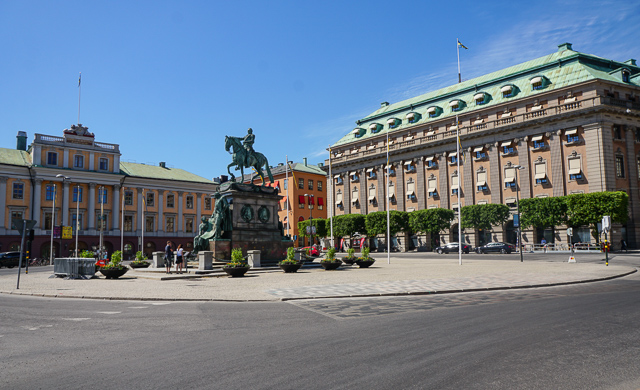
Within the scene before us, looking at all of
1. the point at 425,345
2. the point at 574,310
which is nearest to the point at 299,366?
the point at 425,345

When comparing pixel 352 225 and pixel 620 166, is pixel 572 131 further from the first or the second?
pixel 352 225

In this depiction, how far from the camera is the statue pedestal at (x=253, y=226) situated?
3198 centimetres

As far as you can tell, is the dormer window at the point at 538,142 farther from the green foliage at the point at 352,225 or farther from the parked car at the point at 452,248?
the green foliage at the point at 352,225

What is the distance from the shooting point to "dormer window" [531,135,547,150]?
65.5m

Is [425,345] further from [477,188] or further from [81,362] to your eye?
[477,188]

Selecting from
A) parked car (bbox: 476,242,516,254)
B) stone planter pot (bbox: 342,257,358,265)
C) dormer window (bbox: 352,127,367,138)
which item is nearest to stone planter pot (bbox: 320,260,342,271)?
stone planter pot (bbox: 342,257,358,265)

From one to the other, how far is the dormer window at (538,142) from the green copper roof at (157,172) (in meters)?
55.0

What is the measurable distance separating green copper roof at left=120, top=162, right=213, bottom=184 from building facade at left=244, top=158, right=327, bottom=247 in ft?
43.4

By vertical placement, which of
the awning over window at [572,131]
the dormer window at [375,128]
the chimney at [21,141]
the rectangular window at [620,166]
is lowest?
the rectangular window at [620,166]

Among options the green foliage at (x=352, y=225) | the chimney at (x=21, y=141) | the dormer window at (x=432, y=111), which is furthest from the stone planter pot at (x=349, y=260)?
the chimney at (x=21, y=141)

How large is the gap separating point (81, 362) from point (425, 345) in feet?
18.5

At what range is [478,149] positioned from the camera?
73.4 meters

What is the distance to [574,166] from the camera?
62000mm

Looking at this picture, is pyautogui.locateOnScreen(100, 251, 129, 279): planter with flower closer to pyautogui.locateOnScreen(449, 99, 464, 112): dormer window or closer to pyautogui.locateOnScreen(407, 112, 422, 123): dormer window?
pyautogui.locateOnScreen(449, 99, 464, 112): dormer window
